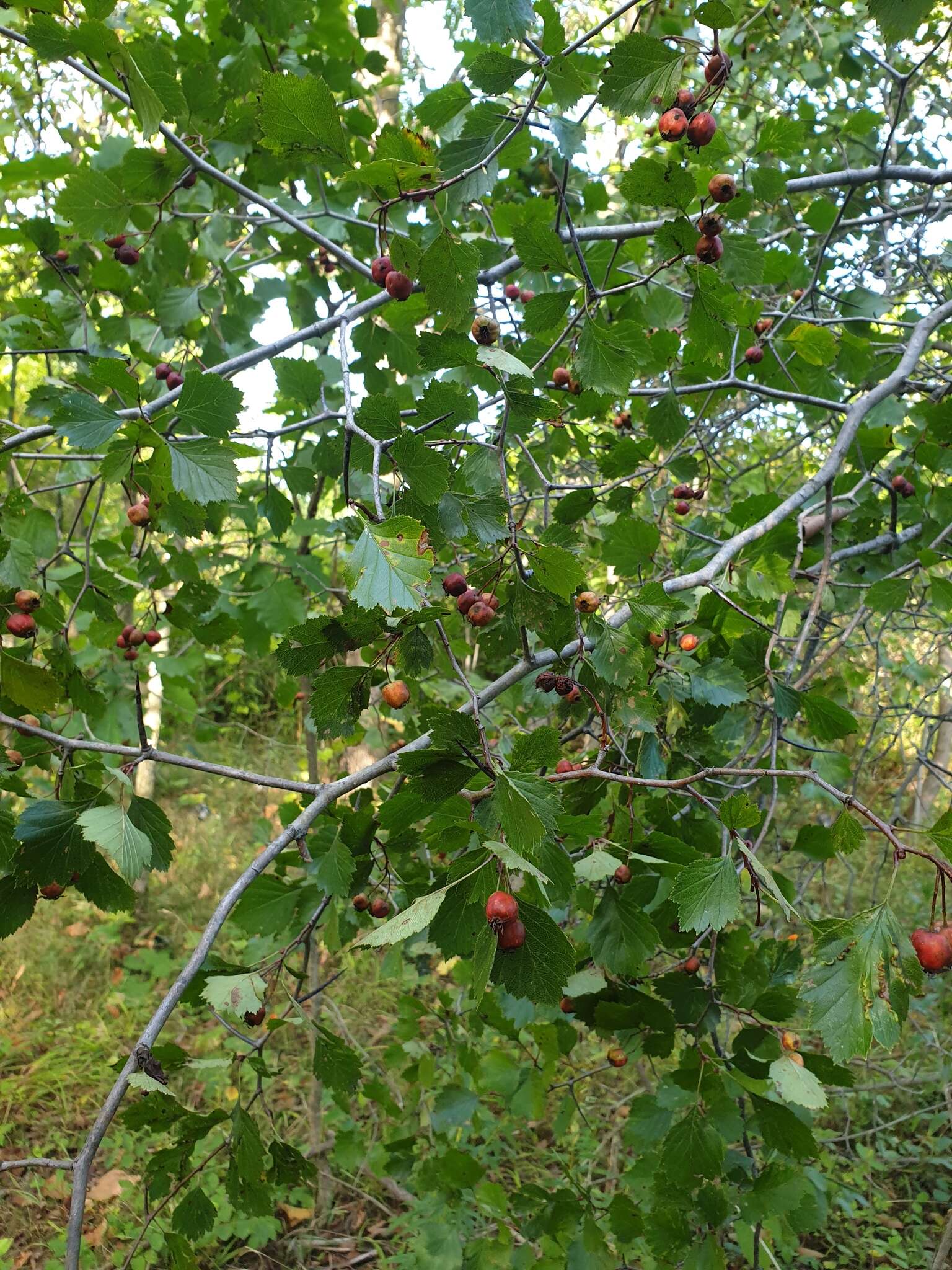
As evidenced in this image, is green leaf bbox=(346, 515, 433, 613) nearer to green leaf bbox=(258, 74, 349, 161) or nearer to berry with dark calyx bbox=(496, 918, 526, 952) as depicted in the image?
berry with dark calyx bbox=(496, 918, 526, 952)

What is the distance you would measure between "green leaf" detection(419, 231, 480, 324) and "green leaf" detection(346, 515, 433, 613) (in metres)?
0.39

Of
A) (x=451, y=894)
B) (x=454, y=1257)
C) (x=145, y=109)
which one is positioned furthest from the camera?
(x=454, y=1257)

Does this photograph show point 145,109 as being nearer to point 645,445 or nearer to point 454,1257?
point 645,445

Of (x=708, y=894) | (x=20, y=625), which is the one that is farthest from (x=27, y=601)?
(x=708, y=894)

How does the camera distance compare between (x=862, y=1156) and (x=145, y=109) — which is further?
(x=862, y=1156)

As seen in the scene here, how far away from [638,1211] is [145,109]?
2050mm

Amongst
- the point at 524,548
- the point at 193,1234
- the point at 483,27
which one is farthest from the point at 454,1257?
the point at 483,27

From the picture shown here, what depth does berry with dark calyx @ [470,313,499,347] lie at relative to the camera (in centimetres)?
105

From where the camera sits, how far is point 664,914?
1.33m

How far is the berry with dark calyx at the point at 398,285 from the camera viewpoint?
3.63 ft

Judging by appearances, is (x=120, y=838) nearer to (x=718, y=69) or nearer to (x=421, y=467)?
(x=421, y=467)

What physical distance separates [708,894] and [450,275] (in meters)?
0.81

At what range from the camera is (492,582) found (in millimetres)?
1138

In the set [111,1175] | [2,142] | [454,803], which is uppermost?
[2,142]
